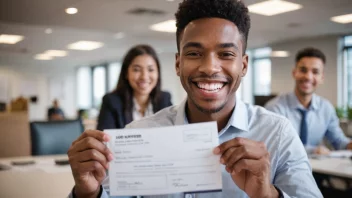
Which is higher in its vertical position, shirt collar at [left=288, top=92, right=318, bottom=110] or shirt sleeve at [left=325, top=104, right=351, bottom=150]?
shirt collar at [left=288, top=92, right=318, bottom=110]

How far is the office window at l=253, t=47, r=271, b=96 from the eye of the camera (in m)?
10.3

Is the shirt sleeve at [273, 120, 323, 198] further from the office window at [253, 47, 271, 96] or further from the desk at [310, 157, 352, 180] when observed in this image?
the office window at [253, 47, 271, 96]

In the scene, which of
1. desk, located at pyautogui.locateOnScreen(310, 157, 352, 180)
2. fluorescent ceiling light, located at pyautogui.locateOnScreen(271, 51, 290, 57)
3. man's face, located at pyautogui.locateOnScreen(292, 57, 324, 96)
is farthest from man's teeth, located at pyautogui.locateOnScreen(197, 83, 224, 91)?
fluorescent ceiling light, located at pyautogui.locateOnScreen(271, 51, 290, 57)

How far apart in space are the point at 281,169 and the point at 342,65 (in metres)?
8.09

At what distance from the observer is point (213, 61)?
1036mm

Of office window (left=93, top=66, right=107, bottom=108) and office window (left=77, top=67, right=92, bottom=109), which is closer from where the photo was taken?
office window (left=93, top=66, right=107, bottom=108)

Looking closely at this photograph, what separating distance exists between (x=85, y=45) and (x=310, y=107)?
8197 mm

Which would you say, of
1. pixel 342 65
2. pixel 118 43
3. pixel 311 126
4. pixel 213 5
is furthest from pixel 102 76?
pixel 213 5

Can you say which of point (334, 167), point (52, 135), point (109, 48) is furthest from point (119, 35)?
point (334, 167)

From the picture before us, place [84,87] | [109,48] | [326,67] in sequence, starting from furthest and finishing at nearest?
[84,87] → [109,48] → [326,67]

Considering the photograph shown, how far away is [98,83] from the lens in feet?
50.1

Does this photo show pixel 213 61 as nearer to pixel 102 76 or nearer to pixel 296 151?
pixel 296 151

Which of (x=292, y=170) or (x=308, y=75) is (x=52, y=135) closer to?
(x=308, y=75)

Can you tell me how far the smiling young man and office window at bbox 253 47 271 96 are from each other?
9417 mm
